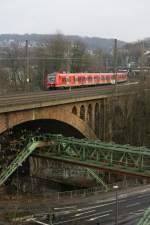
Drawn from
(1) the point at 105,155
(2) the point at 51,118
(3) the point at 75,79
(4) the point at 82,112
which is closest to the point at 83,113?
(4) the point at 82,112

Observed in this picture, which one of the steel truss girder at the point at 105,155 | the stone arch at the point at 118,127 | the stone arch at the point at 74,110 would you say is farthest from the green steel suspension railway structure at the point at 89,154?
the stone arch at the point at 118,127

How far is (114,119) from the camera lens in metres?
53.2

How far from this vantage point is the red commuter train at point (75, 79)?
62.8 metres

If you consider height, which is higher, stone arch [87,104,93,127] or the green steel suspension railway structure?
stone arch [87,104,93,127]

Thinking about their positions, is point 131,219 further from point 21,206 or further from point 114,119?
point 114,119

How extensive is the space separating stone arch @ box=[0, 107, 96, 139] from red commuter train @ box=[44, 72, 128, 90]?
458 inches

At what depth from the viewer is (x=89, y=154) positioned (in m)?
33.8

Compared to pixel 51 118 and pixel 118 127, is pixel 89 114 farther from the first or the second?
pixel 51 118

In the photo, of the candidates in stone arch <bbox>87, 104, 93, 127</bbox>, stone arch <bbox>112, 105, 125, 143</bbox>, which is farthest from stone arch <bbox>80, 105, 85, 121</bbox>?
stone arch <bbox>112, 105, 125, 143</bbox>

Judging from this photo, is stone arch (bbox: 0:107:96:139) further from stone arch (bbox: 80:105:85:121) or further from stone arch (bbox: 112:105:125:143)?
stone arch (bbox: 112:105:125:143)

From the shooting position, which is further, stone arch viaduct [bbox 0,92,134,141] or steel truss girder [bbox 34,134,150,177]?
stone arch viaduct [bbox 0,92,134,141]

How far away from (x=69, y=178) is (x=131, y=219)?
14.7 metres

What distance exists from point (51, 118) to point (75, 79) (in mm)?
28318

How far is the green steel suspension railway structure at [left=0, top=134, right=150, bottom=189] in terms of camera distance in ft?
98.6
